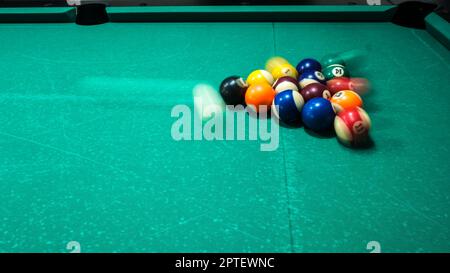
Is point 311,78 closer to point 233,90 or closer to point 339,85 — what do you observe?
point 339,85

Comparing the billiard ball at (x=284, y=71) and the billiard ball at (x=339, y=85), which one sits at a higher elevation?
the billiard ball at (x=339, y=85)

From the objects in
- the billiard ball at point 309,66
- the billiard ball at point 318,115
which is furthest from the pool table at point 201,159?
the billiard ball at point 309,66

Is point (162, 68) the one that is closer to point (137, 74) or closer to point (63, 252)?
point (137, 74)

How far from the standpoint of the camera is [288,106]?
1561 millimetres

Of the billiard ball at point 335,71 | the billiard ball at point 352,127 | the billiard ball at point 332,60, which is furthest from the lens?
the billiard ball at point 332,60

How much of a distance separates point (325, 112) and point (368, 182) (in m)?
0.37

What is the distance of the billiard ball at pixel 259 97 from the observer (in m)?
1.65

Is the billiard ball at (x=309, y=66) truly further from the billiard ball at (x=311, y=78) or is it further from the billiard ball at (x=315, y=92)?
the billiard ball at (x=315, y=92)

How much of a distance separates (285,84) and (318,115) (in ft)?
0.93

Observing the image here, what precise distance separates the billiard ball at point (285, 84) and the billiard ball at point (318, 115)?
0.60ft

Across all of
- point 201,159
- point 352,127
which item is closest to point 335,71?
point 352,127

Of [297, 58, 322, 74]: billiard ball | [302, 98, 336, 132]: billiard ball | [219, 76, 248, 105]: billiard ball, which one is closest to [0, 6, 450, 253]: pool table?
[302, 98, 336, 132]: billiard ball

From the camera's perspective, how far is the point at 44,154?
4.71 ft
